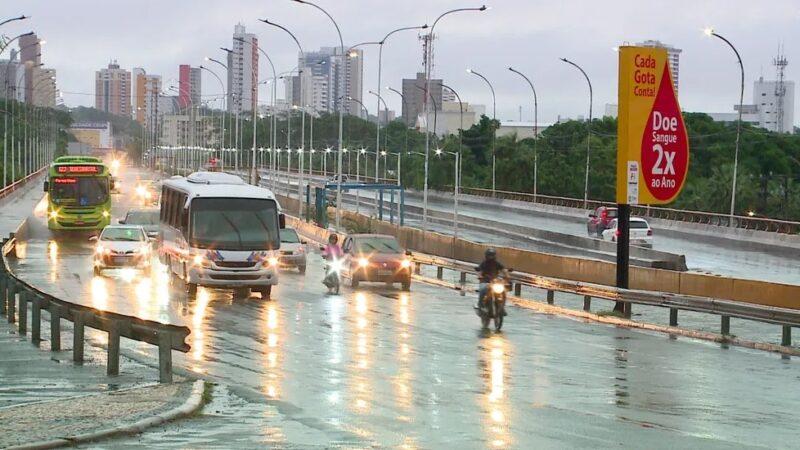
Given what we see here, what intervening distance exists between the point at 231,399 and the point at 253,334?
29.8 feet

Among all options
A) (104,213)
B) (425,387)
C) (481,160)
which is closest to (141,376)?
(425,387)

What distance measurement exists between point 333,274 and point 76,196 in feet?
86.8

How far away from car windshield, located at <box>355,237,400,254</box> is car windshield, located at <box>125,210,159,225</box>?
671 inches

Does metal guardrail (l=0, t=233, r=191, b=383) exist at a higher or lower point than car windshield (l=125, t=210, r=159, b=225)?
higher

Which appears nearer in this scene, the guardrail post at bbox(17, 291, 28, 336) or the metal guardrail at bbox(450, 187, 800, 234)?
the guardrail post at bbox(17, 291, 28, 336)

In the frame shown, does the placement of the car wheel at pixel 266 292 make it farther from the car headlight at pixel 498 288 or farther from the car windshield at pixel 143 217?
the car windshield at pixel 143 217

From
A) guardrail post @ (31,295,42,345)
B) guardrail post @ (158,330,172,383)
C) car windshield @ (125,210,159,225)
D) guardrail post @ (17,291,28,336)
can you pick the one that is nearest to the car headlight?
guardrail post @ (17,291,28,336)

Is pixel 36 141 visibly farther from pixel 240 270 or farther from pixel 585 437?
pixel 585 437

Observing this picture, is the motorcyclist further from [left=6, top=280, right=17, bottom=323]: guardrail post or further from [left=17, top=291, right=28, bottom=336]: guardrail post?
[left=6, top=280, right=17, bottom=323]: guardrail post

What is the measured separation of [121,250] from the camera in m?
42.2

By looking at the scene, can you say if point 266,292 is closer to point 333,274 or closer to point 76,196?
point 333,274

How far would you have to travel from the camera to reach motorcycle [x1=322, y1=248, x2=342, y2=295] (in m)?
35.5

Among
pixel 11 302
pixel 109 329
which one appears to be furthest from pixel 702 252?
pixel 109 329

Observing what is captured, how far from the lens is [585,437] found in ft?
44.1
